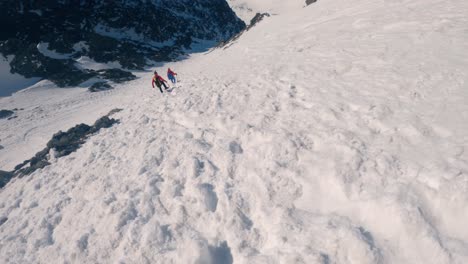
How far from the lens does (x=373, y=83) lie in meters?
9.80

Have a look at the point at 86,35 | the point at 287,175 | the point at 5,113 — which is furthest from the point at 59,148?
the point at 86,35

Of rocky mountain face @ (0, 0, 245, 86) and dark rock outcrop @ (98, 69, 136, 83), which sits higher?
rocky mountain face @ (0, 0, 245, 86)

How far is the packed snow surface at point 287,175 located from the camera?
5.43 meters

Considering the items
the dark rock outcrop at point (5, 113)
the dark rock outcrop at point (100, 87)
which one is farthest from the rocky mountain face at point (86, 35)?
the dark rock outcrop at point (5, 113)

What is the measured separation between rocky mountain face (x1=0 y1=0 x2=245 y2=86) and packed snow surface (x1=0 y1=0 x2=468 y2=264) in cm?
3030

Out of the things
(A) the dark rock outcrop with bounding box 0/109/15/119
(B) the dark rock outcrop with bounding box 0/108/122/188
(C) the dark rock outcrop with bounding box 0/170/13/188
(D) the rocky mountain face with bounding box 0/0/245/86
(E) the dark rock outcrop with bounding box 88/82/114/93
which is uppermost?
(D) the rocky mountain face with bounding box 0/0/245/86

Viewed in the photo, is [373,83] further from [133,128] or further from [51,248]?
[51,248]

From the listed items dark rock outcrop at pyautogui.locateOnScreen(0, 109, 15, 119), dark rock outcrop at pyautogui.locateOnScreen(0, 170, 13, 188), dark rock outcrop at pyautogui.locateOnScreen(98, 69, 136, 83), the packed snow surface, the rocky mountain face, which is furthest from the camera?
A: the rocky mountain face

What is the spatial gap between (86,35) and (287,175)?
58.6 meters

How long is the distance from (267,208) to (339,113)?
3.87 m

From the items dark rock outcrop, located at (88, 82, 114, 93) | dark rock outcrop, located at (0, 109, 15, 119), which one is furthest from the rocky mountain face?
dark rock outcrop, located at (0, 109, 15, 119)

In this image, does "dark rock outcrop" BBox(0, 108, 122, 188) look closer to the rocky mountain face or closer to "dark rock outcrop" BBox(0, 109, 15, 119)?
"dark rock outcrop" BBox(0, 109, 15, 119)

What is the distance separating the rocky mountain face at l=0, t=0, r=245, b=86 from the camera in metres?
42.3

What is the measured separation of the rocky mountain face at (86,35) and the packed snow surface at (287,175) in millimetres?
30302
